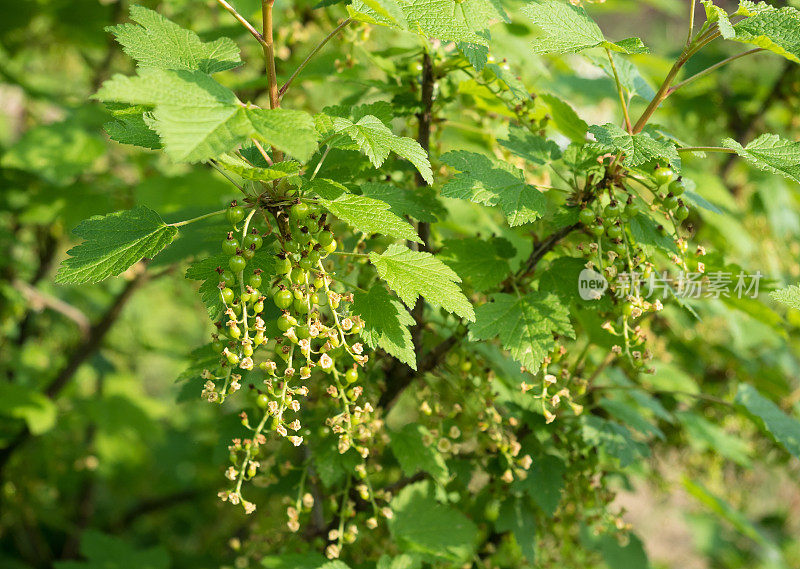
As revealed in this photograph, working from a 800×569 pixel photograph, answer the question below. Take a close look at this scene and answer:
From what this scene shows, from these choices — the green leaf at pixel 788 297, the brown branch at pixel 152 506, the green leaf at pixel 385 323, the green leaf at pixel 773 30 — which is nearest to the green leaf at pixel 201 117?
the green leaf at pixel 385 323

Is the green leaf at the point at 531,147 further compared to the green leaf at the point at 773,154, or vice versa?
the green leaf at the point at 531,147

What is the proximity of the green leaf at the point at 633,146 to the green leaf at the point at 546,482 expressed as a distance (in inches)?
32.5

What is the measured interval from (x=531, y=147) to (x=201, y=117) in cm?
77

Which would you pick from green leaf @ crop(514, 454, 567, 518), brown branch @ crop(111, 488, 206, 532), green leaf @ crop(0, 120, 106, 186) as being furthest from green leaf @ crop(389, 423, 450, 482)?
brown branch @ crop(111, 488, 206, 532)

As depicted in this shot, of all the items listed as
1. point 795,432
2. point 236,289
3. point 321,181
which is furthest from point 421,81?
point 795,432

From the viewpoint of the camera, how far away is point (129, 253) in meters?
1.14

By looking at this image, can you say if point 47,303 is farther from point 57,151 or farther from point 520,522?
point 520,522

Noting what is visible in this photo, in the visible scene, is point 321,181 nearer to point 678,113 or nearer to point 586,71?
point 678,113

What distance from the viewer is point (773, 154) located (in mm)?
1273

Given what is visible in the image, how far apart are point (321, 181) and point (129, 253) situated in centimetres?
35

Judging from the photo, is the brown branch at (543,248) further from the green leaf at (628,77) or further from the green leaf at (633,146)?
the green leaf at (628,77)

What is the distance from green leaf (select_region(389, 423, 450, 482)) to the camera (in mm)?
1527

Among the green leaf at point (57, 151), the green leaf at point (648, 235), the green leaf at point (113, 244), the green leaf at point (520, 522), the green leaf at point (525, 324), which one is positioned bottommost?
the green leaf at point (520, 522)

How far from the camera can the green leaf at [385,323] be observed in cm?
121
